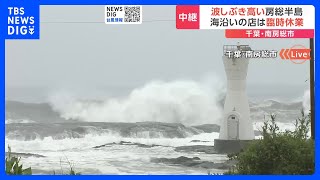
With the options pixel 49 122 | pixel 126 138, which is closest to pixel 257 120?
pixel 126 138

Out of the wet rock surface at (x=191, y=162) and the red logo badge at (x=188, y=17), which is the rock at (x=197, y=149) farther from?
the red logo badge at (x=188, y=17)

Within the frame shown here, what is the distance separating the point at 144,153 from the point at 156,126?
1.44 feet

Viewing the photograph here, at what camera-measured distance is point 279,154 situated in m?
12.7

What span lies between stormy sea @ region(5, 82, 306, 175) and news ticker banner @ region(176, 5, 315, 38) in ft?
3.80

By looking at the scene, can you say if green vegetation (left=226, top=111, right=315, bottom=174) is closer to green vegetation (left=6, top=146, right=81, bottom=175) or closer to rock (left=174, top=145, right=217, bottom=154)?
rock (left=174, top=145, right=217, bottom=154)

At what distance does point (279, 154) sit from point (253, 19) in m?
2.14

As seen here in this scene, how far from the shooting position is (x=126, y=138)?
1302cm

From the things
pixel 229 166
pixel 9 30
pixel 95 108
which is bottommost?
pixel 229 166

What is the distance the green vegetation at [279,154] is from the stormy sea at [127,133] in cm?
25

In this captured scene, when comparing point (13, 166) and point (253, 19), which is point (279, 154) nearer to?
point (253, 19)

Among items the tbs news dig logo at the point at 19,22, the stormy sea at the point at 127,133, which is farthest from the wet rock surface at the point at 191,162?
the tbs news dig logo at the point at 19,22

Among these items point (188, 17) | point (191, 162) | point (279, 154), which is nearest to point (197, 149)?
point (191, 162)

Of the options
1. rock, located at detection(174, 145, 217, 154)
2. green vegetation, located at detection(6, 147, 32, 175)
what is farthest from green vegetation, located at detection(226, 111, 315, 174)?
green vegetation, located at detection(6, 147, 32, 175)

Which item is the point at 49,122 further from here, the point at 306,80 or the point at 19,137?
the point at 306,80
